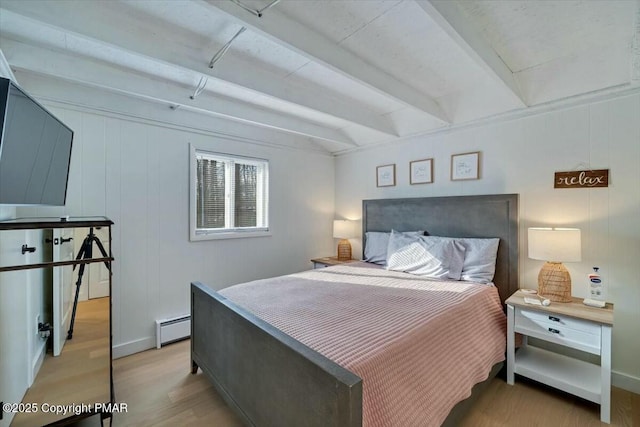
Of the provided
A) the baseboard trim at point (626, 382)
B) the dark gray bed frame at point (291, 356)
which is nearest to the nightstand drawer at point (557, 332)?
the dark gray bed frame at point (291, 356)

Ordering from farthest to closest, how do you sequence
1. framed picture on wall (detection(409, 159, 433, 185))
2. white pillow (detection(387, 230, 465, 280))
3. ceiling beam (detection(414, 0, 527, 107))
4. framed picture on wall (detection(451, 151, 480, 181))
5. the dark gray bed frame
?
framed picture on wall (detection(409, 159, 433, 185))
framed picture on wall (detection(451, 151, 480, 181))
white pillow (detection(387, 230, 465, 280))
ceiling beam (detection(414, 0, 527, 107))
the dark gray bed frame

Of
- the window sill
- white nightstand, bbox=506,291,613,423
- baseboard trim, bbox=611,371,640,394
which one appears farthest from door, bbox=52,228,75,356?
baseboard trim, bbox=611,371,640,394

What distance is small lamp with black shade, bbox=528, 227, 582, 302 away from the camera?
6.84 feet

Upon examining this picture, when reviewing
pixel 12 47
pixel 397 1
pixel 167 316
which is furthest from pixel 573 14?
pixel 167 316

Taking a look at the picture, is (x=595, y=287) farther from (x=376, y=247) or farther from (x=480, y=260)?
(x=376, y=247)

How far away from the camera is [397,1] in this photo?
1526 mm

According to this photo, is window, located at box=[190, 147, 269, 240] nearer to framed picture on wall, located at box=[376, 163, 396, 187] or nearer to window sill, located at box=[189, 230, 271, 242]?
window sill, located at box=[189, 230, 271, 242]

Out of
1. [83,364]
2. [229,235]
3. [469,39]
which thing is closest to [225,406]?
[83,364]

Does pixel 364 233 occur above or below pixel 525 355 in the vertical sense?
above

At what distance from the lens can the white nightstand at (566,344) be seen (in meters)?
1.81

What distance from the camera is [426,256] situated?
9.29 ft

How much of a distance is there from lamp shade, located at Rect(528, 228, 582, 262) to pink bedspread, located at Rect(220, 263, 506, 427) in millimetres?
516

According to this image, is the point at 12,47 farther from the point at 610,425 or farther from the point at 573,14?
the point at 610,425

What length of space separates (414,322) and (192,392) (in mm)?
1698
